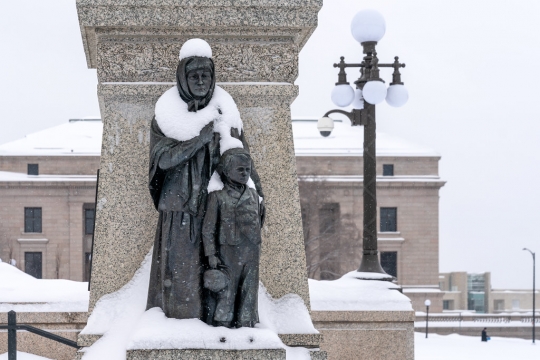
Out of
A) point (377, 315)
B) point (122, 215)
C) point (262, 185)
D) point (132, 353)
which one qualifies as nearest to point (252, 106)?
point (262, 185)

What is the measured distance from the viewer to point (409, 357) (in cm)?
1140

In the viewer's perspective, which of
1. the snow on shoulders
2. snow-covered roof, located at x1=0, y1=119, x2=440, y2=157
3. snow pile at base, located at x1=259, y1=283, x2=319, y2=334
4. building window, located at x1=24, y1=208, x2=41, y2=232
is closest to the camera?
the snow on shoulders

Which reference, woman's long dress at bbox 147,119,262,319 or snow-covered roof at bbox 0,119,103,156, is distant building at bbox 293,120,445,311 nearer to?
snow-covered roof at bbox 0,119,103,156

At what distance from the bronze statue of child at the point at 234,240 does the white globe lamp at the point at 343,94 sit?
9.30 meters

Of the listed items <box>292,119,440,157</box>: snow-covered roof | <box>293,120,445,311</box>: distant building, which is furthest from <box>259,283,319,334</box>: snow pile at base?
<box>292,119,440,157</box>: snow-covered roof

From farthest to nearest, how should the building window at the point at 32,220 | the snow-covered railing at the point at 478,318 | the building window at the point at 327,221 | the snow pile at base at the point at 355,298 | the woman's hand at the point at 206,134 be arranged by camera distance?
the building window at the point at 32,220 < the building window at the point at 327,221 < the snow-covered railing at the point at 478,318 < the snow pile at base at the point at 355,298 < the woman's hand at the point at 206,134

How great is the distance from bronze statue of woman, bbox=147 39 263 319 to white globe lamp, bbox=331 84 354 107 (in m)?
8.96

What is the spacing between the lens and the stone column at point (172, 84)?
6570 millimetres

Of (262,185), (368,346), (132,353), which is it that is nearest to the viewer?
(132,353)

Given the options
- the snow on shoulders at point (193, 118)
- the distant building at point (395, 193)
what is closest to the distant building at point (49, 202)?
the distant building at point (395, 193)

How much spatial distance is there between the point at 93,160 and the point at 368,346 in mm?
54987

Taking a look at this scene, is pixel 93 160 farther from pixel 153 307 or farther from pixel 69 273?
pixel 153 307

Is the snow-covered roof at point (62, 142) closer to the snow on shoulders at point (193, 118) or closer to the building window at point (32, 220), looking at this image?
the building window at point (32, 220)

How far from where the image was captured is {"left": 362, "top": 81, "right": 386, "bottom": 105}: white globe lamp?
1465cm
